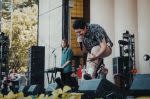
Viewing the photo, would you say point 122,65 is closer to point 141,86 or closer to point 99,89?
point 99,89

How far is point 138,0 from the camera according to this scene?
11.5 metres

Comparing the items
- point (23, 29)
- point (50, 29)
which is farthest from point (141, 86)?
point (23, 29)

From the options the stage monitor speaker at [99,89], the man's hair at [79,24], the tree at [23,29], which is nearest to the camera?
the stage monitor speaker at [99,89]

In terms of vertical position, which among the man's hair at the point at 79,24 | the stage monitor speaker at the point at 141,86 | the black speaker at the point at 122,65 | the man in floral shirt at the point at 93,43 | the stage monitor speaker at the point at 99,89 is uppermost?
the man's hair at the point at 79,24

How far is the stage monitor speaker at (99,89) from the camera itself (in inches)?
113

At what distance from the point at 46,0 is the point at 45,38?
54.1 inches

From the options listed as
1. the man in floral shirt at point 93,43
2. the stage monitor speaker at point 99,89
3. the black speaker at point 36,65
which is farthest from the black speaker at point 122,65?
the stage monitor speaker at point 99,89

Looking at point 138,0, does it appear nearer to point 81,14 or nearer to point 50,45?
point 50,45

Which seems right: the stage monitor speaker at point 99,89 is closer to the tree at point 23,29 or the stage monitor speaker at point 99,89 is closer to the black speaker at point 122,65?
the black speaker at point 122,65

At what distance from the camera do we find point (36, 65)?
29.1 ft

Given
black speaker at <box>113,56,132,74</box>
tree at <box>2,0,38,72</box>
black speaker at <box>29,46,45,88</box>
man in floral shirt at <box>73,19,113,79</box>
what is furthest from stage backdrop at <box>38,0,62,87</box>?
tree at <box>2,0,38,72</box>

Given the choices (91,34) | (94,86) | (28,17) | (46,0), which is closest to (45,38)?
(46,0)

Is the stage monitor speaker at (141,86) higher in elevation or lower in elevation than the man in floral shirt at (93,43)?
lower

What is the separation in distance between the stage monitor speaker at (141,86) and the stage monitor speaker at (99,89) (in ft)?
1.60
